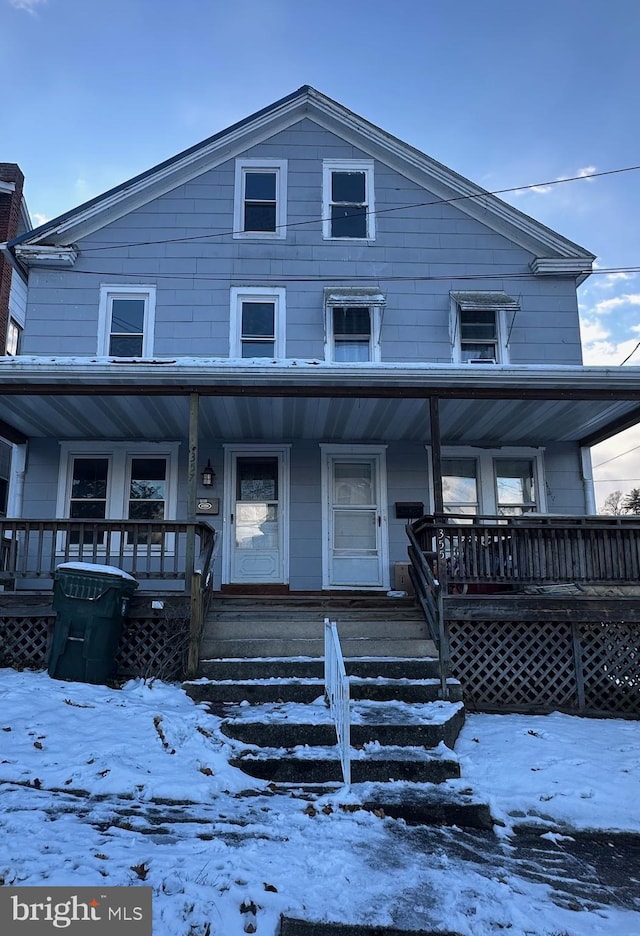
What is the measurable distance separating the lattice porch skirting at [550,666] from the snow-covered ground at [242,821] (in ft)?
2.23

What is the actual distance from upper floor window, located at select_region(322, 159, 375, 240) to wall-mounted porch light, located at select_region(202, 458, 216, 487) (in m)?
4.32

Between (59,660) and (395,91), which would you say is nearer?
(59,660)

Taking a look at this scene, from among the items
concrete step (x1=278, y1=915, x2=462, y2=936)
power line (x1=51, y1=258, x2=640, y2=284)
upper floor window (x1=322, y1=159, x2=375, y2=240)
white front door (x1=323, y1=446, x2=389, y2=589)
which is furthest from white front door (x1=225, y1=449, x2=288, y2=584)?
concrete step (x1=278, y1=915, x2=462, y2=936)

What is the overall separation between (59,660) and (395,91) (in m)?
11.8

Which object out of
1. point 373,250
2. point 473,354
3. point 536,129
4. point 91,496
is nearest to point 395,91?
point 536,129

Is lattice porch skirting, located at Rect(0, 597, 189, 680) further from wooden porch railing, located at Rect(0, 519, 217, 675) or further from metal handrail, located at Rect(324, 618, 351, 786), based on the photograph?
metal handrail, located at Rect(324, 618, 351, 786)

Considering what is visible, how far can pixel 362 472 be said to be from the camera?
9.62 m

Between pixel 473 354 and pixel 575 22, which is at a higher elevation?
pixel 575 22

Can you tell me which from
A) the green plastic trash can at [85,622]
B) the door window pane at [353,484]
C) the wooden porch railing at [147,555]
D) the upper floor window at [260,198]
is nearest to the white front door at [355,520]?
the door window pane at [353,484]

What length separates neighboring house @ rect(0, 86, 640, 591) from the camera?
9211 millimetres

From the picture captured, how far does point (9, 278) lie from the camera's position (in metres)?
12.8

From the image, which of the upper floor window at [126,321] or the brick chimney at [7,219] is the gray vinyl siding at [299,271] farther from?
the brick chimney at [7,219]

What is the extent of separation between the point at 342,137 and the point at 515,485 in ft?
21.6

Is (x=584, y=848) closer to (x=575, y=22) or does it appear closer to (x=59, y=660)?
(x=59, y=660)
